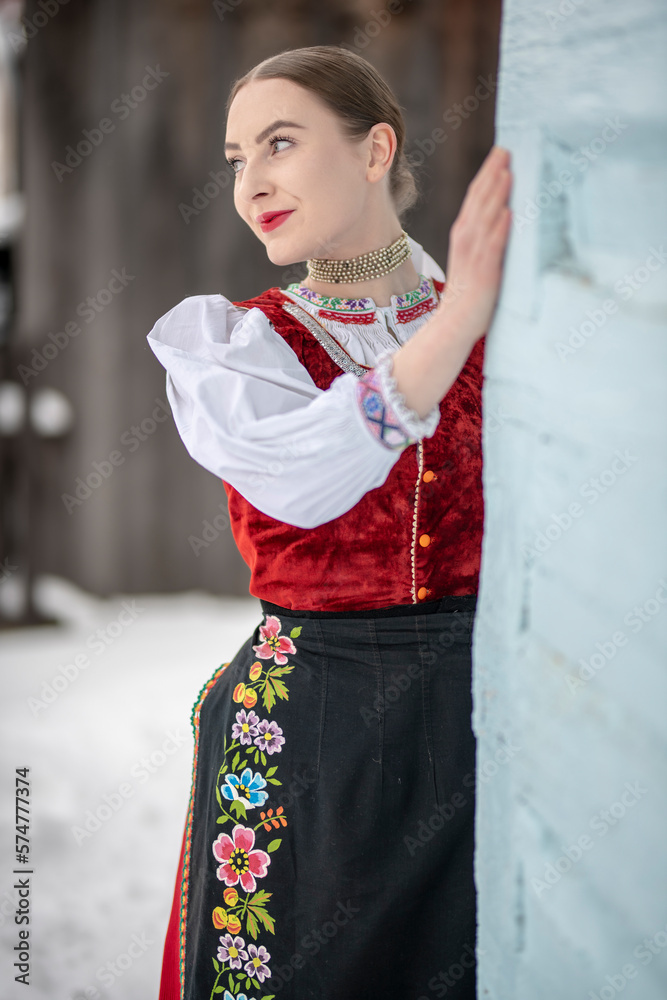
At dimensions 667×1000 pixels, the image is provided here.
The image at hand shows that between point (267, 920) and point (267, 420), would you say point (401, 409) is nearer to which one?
point (267, 420)

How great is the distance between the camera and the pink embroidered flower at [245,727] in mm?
1265

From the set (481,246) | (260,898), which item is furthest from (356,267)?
(260,898)

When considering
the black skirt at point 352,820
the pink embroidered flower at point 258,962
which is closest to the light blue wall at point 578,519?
the black skirt at point 352,820

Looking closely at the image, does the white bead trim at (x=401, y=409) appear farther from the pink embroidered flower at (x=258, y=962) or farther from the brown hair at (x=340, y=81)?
the pink embroidered flower at (x=258, y=962)

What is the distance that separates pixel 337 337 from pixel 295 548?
278 millimetres

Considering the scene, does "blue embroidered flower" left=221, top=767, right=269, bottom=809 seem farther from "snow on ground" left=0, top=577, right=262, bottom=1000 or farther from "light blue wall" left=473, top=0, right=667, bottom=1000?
"snow on ground" left=0, top=577, right=262, bottom=1000

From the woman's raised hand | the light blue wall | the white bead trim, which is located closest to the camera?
the light blue wall

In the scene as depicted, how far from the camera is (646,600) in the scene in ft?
2.30

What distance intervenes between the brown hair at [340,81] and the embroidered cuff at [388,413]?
469 millimetres

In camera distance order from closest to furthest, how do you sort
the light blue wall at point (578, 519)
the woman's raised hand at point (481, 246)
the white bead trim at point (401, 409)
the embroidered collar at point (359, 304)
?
the light blue wall at point (578, 519)
the woman's raised hand at point (481, 246)
the white bead trim at point (401, 409)
the embroidered collar at point (359, 304)

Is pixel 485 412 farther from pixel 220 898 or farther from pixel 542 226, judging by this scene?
pixel 220 898

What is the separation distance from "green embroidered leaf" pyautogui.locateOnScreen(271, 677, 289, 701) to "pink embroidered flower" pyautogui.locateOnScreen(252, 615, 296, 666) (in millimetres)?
23

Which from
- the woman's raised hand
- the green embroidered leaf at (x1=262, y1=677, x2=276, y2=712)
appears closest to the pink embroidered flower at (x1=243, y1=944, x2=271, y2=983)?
the green embroidered leaf at (x1=262, y1=677, x2=276, y2=712)

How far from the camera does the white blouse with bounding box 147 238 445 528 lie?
0.98m
